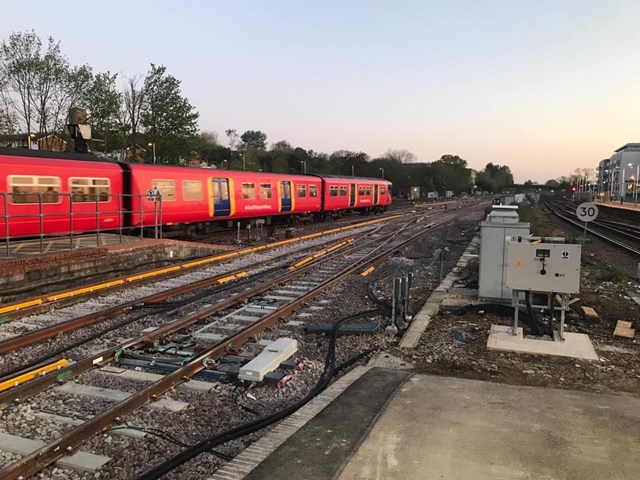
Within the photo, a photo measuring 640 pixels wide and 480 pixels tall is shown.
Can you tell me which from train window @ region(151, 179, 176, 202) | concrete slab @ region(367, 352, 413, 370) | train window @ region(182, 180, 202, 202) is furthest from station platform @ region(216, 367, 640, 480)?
train window @ region(182, 180, 202, 202)

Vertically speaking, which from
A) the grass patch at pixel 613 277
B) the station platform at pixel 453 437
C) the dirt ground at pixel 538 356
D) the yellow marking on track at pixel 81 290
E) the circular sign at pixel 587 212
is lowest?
the dirt ground at pixel 538 356

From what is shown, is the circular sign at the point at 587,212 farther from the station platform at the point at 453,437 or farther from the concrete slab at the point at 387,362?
the station platform at the point at 453,437

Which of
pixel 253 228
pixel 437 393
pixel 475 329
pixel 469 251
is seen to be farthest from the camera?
pixel 253 228

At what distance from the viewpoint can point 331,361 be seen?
21.6 ft

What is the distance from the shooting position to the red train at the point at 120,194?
13.4 meters

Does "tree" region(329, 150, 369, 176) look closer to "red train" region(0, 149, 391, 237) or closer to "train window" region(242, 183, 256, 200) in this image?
"red train" region(0, 149, 391, 237)

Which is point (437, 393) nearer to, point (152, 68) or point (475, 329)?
point (475, 329)

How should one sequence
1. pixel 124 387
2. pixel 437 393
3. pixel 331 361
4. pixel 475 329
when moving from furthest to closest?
1. pixel 475 329
2. pixel 331 361
3. pixel 124 387
4. pixel 437 393

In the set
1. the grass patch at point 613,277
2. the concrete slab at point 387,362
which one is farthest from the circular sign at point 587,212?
the concrete slab at point 387,362

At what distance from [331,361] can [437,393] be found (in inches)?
67.9

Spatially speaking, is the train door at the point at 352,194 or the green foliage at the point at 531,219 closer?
the green foliage at the point at 531,219

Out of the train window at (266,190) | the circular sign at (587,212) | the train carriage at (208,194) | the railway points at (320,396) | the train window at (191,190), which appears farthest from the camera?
the train window at (266,190)

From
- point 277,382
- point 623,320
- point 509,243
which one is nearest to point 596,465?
point 277,382

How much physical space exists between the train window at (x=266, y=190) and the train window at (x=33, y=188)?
445 inches
